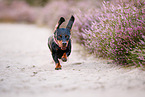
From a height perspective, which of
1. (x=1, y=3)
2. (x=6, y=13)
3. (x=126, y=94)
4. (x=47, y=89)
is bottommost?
(x=126, y=94)

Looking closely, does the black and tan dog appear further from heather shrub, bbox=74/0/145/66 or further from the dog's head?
heather shrub, bbox=74/0/145/66

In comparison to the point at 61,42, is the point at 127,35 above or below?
below

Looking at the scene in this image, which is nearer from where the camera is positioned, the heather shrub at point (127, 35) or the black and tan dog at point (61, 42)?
the heather shrub at point (127, 35)

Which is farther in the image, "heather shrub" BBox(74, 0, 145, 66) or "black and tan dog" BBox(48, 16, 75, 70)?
"black and tan dog" BBox(48, 16, 75, 70)

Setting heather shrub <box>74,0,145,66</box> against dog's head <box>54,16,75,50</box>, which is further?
dog's head <box>54,16,75,50</box>

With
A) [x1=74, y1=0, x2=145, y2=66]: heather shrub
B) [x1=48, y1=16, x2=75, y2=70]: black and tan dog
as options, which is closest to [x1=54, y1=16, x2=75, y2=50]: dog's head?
[x1=48, y1=16, x2=75, y2=70]: black and tan dog

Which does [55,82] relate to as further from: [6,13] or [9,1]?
[9,1]

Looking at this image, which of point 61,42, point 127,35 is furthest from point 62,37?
point 127,35

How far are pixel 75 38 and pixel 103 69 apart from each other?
12.9 ft

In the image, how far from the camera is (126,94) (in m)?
2.80

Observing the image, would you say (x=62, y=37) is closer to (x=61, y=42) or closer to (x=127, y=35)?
(x=61, y=42)

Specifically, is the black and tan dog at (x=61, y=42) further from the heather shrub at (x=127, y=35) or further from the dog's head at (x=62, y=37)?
the heather shrub at (x=127, y=35)

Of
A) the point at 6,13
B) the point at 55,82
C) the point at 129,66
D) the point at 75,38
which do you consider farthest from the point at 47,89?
the point at 6,13

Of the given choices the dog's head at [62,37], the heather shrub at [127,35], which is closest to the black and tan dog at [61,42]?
the dog's head at [62,37]
